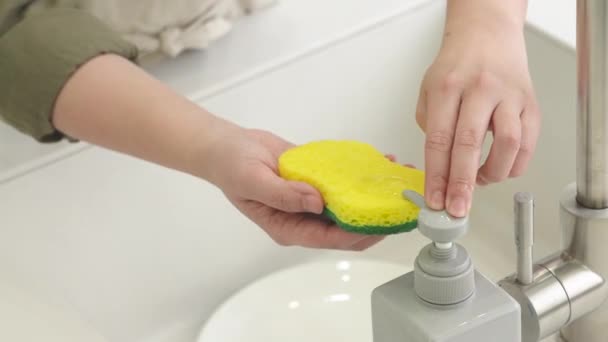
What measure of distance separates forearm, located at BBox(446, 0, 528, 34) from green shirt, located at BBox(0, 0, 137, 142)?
0.22 meters

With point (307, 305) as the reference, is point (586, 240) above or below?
above

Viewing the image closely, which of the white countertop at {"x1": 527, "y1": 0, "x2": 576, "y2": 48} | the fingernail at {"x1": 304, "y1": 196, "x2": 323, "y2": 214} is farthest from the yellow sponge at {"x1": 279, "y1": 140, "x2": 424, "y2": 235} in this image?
the white countertop at {"x1": 527, "y1": 0, "x2": 576, "y2": 48}

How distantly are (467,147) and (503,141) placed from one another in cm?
3

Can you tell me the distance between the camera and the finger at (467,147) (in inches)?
16.5

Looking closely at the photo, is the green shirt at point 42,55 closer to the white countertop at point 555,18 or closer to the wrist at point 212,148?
the wrist at point 212,148

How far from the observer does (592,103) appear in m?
0.48

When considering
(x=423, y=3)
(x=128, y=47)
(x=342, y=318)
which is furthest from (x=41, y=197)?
(x=423, y=3)

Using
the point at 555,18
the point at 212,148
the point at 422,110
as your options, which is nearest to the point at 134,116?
the point at 212,148

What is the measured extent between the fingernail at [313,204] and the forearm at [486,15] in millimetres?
126

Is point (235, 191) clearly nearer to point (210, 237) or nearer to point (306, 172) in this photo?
point (306, 172)

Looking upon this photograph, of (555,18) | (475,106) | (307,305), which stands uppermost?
(475,106)

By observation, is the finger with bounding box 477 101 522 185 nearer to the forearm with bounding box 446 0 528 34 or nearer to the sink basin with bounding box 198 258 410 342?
the forearm with bounding box 446 0 528 34

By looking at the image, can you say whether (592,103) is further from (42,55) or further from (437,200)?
(42,55)

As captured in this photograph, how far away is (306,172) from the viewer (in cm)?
54
